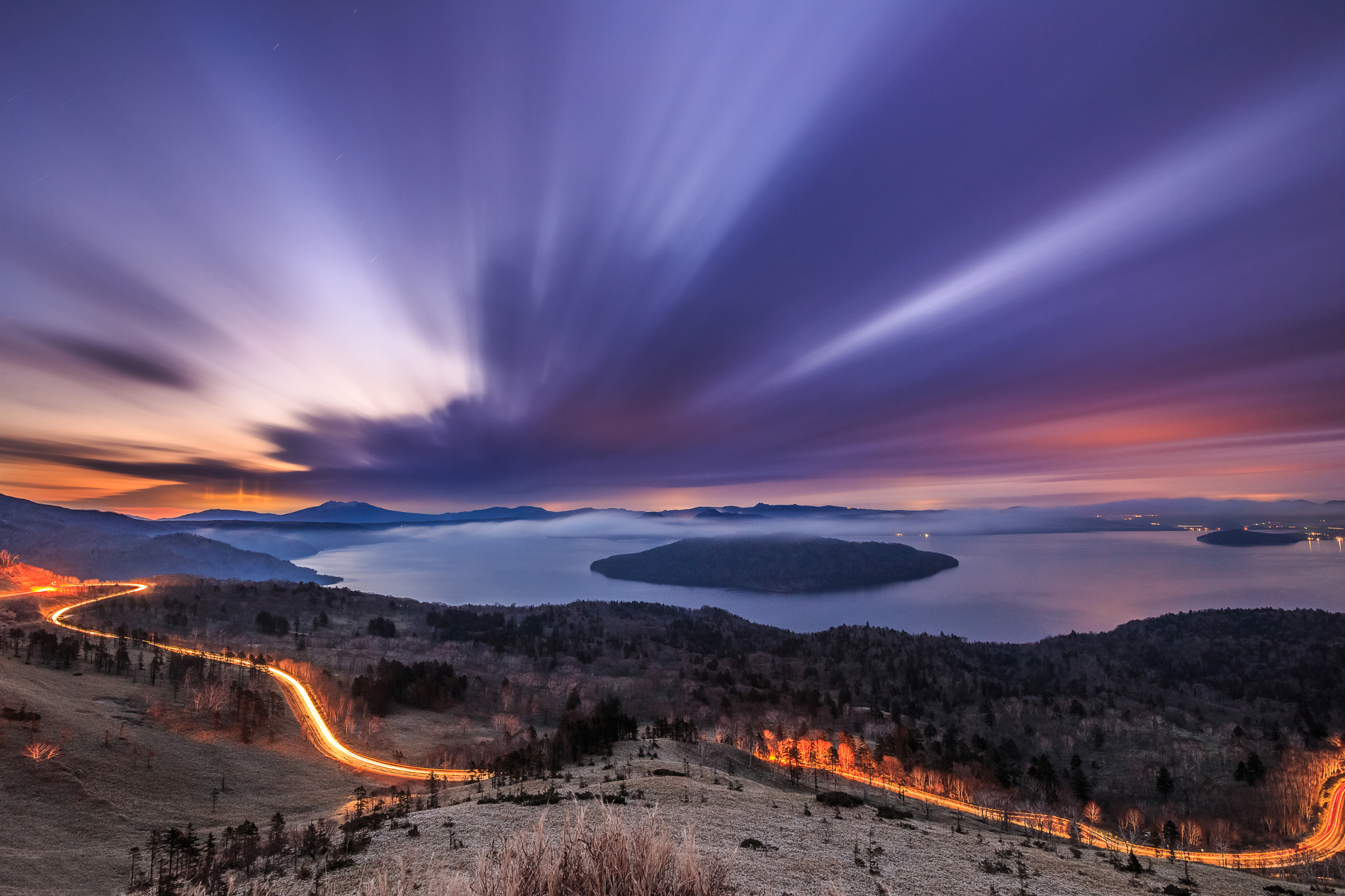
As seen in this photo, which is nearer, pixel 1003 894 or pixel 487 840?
pixel 1003 894

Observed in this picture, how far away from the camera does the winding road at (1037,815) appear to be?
40406 mm

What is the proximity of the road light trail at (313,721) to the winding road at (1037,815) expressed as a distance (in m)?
0.06

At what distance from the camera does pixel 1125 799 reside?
64000 millimetres

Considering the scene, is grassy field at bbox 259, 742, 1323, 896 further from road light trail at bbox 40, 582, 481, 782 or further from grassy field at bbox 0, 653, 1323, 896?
road light trail at bbox 40, 582, 481, 782

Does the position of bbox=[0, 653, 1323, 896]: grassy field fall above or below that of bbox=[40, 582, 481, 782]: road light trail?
above

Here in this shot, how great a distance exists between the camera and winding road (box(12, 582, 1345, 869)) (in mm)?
40406

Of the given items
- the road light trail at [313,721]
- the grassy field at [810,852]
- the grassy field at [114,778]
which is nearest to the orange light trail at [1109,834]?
the grassy field at [810,852]

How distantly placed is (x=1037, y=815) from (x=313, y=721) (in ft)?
234

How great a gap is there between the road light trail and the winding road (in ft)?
0.21

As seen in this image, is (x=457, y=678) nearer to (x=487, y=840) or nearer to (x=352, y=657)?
(x=352, y=657)

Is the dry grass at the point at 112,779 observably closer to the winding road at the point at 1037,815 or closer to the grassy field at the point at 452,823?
the grassy field at the point at 452,823

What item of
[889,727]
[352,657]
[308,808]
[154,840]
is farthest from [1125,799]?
[352,657]

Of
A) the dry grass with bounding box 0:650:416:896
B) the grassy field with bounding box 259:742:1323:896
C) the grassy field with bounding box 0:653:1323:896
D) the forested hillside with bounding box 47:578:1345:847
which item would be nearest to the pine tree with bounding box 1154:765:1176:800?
the forested hillside with bounding box 47:578:1345:847

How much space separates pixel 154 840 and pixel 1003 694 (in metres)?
138
